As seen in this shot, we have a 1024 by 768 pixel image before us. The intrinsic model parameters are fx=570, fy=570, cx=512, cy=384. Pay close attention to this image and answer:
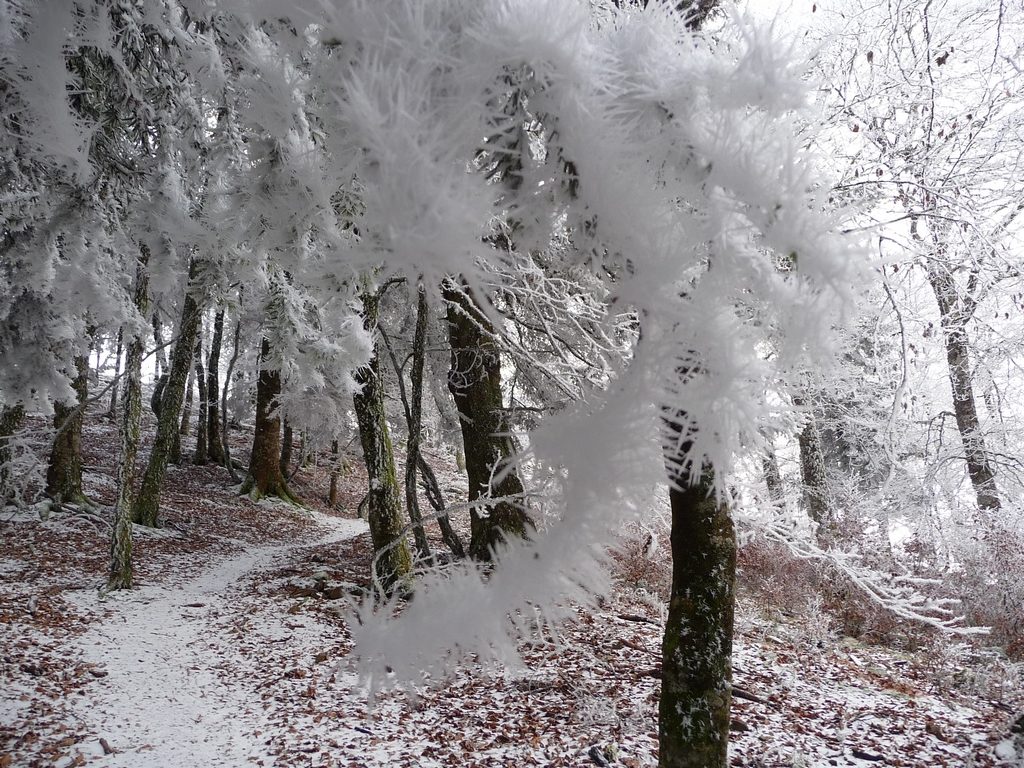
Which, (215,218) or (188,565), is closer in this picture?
(215,218)

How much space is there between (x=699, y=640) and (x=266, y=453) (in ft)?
51.0

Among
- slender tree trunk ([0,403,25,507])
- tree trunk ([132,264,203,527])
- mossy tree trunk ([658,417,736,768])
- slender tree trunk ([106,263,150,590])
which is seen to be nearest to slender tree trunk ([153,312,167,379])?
slender tree trunk ([0,403,25,507])

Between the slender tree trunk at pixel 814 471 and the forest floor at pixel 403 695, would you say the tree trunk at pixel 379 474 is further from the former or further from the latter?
the slender tree trunk at pixel 814 471

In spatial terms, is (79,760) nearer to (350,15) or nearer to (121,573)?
(121,573)

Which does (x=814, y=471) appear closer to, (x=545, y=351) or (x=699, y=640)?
(x=545, y=351)

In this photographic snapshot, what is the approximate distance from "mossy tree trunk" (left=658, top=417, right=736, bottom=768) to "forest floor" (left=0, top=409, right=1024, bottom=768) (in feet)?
2.72

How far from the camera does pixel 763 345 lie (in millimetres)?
1491

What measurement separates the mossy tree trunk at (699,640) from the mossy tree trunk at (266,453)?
44.7 feet

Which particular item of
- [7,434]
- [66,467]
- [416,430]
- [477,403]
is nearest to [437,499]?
[416,430]

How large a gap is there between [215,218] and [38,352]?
7.05 meters

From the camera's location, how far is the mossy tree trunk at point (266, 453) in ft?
48.4

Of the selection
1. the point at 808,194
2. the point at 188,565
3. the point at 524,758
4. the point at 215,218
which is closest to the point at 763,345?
the point at 808,194

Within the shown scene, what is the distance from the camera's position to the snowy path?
425cm

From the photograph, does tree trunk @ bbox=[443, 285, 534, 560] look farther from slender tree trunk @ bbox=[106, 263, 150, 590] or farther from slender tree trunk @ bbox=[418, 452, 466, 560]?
slender tree trunk @ bbox=[106, 263, 150, 590]
